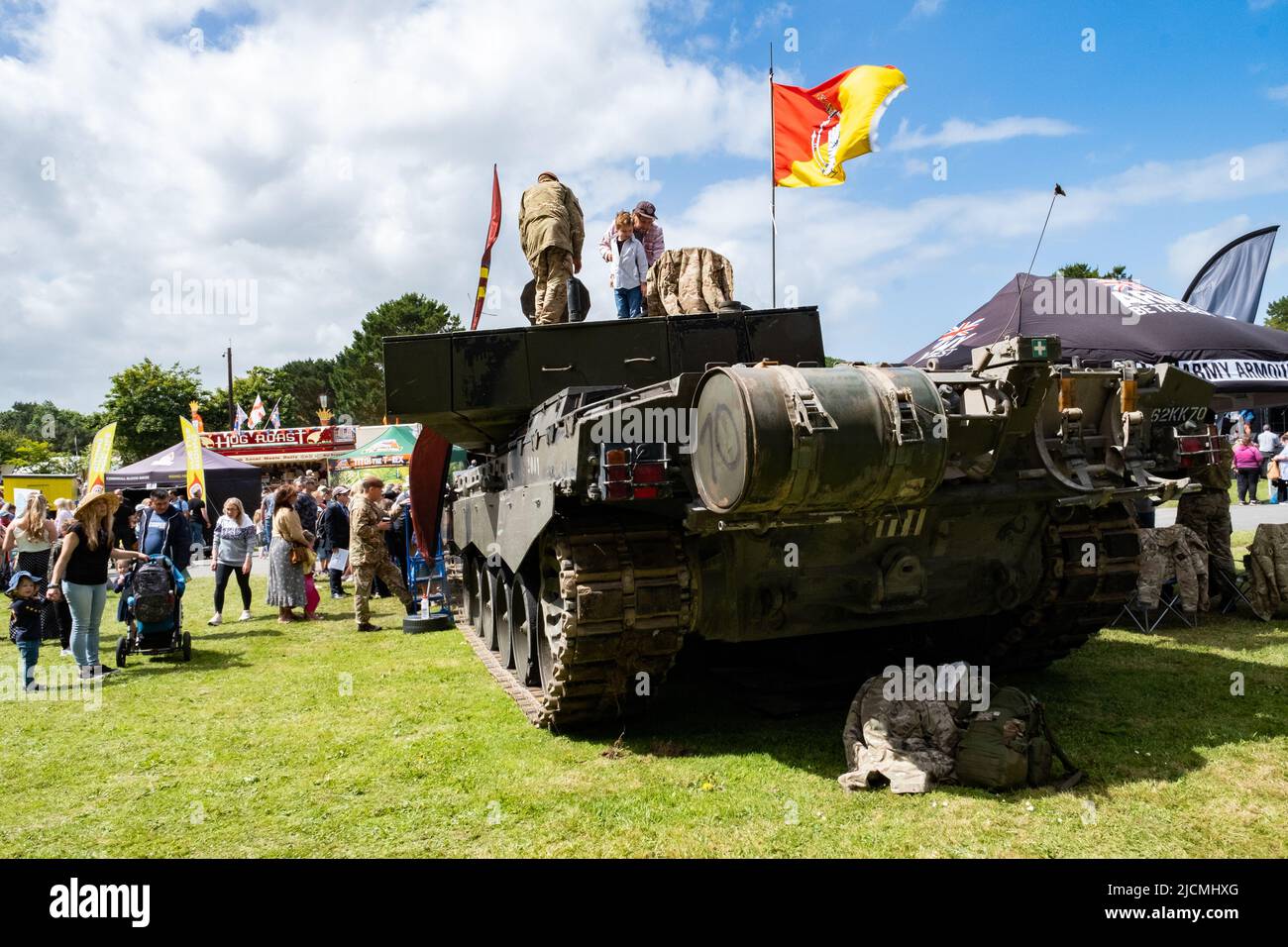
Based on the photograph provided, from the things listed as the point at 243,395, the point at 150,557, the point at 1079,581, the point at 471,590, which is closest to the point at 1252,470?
the point at 1079,581

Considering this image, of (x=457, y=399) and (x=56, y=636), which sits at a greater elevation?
(x=457, y=399)

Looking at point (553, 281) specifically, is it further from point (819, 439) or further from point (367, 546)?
point (819, 439)

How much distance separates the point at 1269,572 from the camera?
9641 mm

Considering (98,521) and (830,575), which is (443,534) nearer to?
(98,521)

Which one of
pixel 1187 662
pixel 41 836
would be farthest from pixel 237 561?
pixel 1187 662

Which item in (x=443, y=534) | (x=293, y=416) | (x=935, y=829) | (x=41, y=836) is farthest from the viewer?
(x=293, y=416)

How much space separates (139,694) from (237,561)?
444cm

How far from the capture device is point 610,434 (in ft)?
17.9

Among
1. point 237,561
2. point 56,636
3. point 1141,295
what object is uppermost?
point 1141,295

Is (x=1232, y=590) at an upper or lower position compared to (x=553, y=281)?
lower

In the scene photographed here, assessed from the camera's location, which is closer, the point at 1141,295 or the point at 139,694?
the point at 139,694

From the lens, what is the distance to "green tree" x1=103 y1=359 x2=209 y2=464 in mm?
54812

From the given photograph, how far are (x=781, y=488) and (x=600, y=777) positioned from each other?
2231 millimetres

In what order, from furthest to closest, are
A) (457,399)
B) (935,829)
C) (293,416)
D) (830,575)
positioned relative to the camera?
(293,416) → (457,399) → (830,575) → (935,829)
